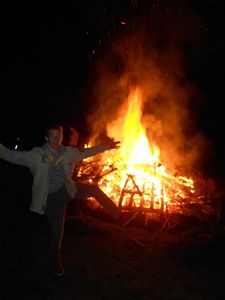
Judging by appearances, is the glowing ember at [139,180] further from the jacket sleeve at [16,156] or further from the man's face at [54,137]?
the jacket sleeve at [16,156]

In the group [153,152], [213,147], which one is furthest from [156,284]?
[213,147]

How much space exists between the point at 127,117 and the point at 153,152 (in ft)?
5.32

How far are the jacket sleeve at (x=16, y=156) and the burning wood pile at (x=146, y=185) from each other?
3717 millimetres

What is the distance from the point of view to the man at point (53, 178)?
14.2 ft

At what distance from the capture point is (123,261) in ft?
17.9

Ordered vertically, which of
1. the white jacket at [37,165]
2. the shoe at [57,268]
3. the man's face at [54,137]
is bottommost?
the shoe at [57,268]

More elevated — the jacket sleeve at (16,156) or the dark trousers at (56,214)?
the jacket sleeve at (16,156)

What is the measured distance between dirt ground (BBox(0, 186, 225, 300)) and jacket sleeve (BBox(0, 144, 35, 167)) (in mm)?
1735

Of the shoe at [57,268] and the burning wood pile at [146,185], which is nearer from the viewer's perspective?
the shoe at [57,268]

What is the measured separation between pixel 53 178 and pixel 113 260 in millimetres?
1968

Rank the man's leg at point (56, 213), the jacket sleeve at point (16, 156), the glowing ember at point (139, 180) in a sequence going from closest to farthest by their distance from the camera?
the jacket sleeve at point (16, 156) → the man's leg at point (56, 213) → the glowing ember at point (139, 180)

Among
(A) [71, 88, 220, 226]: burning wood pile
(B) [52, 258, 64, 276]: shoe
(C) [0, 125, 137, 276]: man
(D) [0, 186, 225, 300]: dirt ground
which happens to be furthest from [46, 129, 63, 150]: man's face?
(A) [71, 88, 220, 226]: burning wood pile

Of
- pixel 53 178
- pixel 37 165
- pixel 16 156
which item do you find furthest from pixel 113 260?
pixel 16 156

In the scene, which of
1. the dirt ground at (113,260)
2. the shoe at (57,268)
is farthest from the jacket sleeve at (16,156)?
the dirt ground at (113,260)
